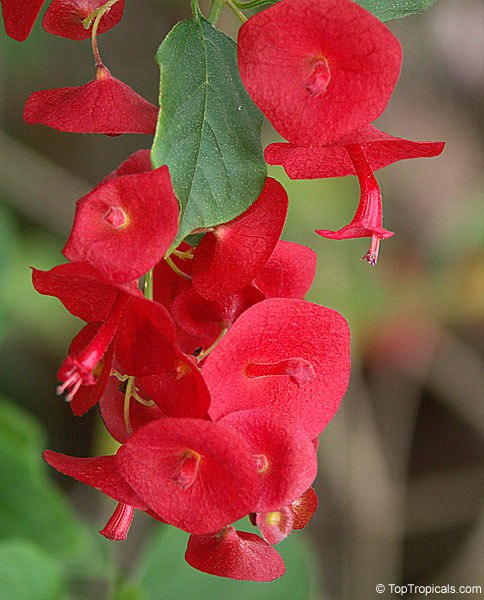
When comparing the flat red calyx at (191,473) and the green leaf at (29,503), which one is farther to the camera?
the green leaf at (29,503)

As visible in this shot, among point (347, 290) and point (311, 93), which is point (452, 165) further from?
→ point (311, 93)

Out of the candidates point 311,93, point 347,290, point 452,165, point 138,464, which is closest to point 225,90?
point 311,93

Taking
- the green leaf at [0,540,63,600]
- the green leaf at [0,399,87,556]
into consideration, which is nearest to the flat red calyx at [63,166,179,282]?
the green leaf at [0,540,63,600]

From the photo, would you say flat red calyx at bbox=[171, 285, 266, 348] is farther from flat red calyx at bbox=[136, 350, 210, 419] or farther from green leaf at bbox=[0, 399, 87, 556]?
green leaf at bbox=[0, 399, 87, 556]

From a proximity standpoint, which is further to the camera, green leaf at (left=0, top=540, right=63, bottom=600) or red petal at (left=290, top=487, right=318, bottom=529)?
green leaf at (left=0, top=540, right=63, bottom=600)

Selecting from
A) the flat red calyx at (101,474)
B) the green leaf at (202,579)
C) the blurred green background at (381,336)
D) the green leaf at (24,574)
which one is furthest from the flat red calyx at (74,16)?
the blurred green background at (381,336)

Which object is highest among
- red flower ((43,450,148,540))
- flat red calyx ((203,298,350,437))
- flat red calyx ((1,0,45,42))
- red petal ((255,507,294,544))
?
flat red calyx ((1,0,45,42))

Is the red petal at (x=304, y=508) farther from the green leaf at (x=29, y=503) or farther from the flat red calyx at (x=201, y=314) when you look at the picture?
the green leaf at (x=29, y=503)
